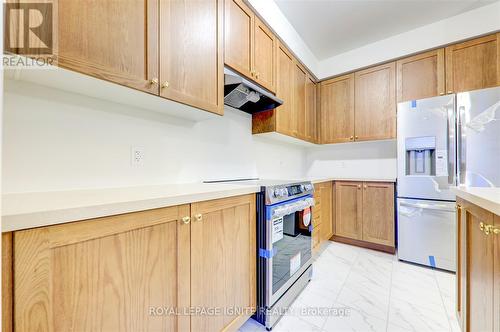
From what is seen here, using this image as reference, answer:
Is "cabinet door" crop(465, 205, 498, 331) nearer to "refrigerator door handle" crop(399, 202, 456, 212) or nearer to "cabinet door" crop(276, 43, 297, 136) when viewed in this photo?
"refrigerator door handle" crop(399, 202, 456, 212)

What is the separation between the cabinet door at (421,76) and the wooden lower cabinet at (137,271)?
2.57m

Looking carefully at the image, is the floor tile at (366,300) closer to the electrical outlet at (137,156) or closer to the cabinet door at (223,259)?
the cabinet door at (223,259)

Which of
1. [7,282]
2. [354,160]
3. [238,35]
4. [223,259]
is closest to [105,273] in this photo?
[7,282]

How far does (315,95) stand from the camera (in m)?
3.17

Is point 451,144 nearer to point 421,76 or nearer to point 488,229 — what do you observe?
point 421,76

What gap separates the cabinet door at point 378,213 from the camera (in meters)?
2.52

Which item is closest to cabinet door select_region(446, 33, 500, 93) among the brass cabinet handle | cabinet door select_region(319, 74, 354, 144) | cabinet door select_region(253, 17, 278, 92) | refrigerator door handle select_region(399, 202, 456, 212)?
cabinet door select_region(319, 74, 354, 144)

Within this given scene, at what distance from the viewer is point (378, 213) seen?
259 centimetres

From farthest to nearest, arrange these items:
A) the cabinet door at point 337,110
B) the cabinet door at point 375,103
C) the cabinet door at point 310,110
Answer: the cabinet door at point 337,110, the cabinet door at point 310,110, the cabinet door at point 375,103

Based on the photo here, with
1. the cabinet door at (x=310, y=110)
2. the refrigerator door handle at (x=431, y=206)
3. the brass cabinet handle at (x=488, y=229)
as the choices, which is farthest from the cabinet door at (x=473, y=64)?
the brass cabinet handle at (x=488, y=229)

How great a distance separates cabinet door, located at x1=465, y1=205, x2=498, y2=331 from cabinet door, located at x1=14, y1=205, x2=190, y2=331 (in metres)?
1.19

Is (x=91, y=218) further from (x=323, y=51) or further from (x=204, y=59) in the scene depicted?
(x=323, y=51)

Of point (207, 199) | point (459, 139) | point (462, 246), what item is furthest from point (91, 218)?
point (459, 139)

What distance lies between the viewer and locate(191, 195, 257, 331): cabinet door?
1044 mm
